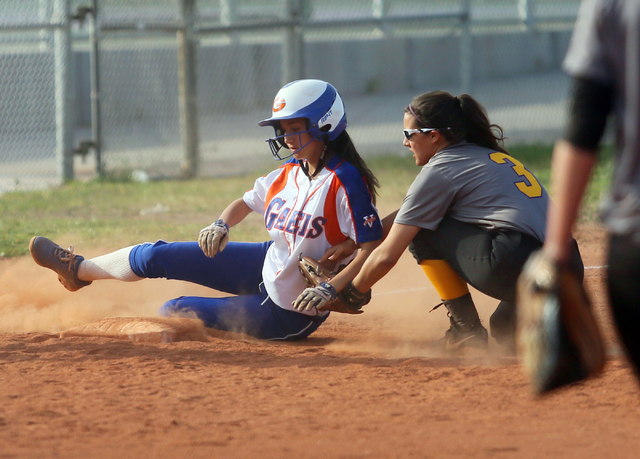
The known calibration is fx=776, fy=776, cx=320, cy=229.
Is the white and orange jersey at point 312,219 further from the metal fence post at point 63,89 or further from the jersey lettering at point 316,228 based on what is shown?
the metal fence post at point 63,89

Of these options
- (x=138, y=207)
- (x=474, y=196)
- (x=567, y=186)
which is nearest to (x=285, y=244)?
(x=474, y=196)

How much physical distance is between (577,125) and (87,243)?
18.6 ft

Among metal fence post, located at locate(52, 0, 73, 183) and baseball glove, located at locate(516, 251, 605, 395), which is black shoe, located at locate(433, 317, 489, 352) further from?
metal fence post, located at locate(52, 0, 73, 183)

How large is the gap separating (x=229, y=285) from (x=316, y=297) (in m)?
0.89

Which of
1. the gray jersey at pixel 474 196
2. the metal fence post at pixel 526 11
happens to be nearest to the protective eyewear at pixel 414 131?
the gray jersey at pixel 474 196

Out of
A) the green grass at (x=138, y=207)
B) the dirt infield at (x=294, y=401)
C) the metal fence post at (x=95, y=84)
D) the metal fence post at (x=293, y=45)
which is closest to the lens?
the dirt infield at (x=294, y=401)

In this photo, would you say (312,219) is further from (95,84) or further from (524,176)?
(95,84)

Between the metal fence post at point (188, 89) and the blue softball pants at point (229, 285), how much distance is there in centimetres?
646

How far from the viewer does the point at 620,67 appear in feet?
5.45

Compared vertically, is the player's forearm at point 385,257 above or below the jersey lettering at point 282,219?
below

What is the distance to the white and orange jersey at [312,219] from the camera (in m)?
3.91

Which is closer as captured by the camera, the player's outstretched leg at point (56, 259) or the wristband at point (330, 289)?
the wristband at point (330, 289)

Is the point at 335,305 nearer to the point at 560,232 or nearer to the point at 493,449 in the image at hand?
the point at 493,449

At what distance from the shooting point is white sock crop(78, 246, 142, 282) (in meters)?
4.45
